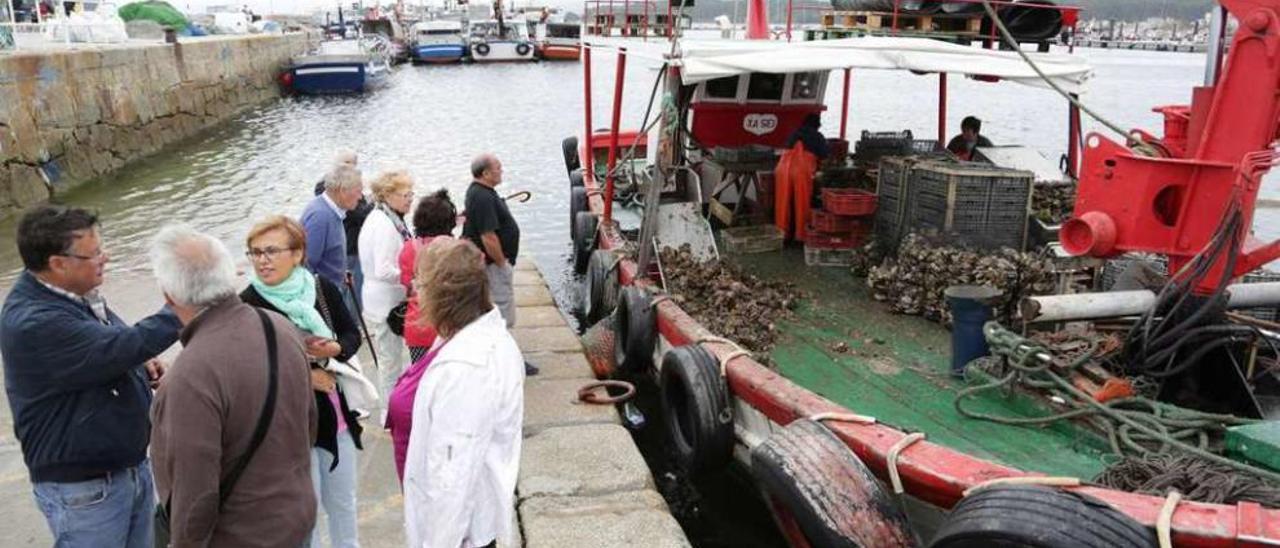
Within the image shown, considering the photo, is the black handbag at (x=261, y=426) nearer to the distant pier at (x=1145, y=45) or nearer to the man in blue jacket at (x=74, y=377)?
the man in blue jacket at (x=74, y=377)

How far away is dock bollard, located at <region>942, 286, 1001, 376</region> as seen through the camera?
15.9ft

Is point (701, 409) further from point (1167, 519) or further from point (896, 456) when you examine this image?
point (1167, 519)

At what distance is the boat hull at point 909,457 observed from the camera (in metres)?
2.82

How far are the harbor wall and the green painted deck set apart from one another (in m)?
12.6

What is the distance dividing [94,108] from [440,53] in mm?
36082

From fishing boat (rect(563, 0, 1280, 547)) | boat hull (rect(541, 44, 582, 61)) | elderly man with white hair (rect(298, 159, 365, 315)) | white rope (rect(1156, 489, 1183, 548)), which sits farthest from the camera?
boat hull (rect(541, 44, 582, 61))

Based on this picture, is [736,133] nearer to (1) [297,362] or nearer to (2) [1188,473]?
(2) [1188,473]

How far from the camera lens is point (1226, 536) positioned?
277 cm

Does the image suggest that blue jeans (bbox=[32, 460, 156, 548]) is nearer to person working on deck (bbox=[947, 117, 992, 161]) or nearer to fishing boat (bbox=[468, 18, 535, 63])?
person working on deck (bbox=[947, 117, 992, 161])

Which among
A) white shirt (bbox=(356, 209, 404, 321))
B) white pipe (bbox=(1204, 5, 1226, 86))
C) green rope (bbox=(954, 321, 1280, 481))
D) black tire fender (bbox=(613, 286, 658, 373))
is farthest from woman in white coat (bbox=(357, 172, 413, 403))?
white pipe (bbox=(1204, 5, 1226, 86))

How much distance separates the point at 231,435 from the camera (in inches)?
93.5

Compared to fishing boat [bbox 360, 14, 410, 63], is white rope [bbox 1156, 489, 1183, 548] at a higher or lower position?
lower

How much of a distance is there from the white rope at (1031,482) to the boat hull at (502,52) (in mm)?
51795

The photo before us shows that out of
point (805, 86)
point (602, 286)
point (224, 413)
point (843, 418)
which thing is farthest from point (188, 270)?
point (805, 86)
